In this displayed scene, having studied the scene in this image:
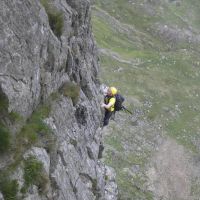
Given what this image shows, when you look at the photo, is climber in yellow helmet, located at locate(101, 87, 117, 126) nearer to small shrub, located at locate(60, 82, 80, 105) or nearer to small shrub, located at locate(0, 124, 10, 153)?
small shrub, located at locate(60, 82, 80, 105)

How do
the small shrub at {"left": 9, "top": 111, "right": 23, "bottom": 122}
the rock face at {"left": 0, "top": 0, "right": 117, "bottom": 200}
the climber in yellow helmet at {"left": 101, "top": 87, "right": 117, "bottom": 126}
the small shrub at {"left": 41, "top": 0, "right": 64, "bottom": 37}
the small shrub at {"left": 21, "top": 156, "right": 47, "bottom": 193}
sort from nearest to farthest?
1. the small shrub at {"left": 21, "top": 156, "right": 47, "bottom": 193}
2. the small shrub at {"left": 9, "top": 111, "right": 23, "bottom": 122}
3. the rock face at {"left": 0, "top": 0, "right": 117, "bottom": 200}
4. the small shrub at {"left": 41, "top": 0, "right": 64, "bottom": 37}
5. the climber in yellow helmet at {"left": 101, "top": 87, "right": 117, "bottom": 126}

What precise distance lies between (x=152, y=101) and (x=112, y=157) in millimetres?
19109

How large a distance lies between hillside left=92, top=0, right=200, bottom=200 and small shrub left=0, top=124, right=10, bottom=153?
2804 centimetres

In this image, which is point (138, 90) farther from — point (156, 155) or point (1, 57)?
point (1, 57)

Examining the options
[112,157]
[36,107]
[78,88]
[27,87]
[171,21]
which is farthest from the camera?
[171,21]

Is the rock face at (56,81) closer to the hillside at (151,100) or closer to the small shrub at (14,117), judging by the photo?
the small shrub at (14,117)

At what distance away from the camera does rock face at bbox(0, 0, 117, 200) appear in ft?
63.2

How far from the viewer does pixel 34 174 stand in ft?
61.3

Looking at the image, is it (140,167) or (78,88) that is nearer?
(78,88)

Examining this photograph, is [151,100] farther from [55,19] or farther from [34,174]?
[34,174]

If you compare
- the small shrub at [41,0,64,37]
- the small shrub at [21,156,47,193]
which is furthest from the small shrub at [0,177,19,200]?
the small shrub at [41,0,64,37]

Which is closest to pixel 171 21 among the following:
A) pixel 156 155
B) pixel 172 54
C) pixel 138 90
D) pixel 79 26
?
pixel 172 54

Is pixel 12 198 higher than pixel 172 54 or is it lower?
higher

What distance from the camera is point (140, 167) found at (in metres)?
52.9
